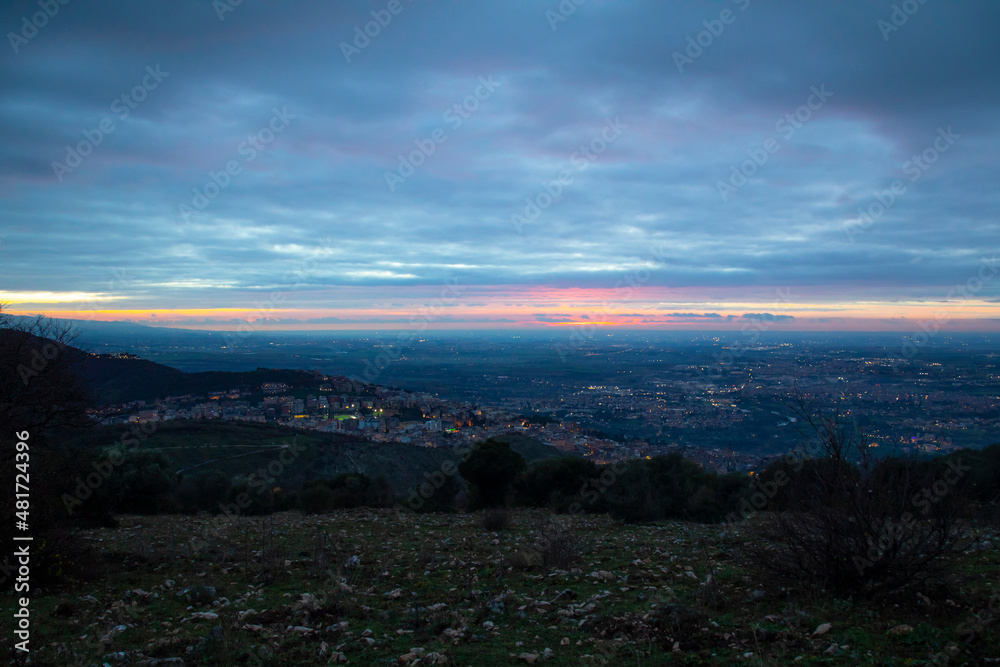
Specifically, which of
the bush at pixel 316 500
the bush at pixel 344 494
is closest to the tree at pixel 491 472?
the bush at pixel 344 494

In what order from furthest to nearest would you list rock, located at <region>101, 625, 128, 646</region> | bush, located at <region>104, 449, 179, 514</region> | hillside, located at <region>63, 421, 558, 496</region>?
1. hillside, located at <region>63, 421, 558, 496</region>
2. bush, located at <region>104, 449, 179, 514</region>
3. rock, located at <region>101, 625, 128, 646</region>

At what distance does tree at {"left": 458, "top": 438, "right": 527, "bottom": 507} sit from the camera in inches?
725

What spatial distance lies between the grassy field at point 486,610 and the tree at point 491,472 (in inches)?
352

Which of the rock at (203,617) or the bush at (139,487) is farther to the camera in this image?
the bush at (139,487)

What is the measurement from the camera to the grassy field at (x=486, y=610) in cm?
437

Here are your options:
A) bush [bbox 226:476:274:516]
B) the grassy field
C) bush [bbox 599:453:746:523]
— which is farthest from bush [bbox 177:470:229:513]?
bush [bbox 599:453:746:523]

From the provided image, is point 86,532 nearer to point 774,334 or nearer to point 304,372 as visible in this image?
point 304,372

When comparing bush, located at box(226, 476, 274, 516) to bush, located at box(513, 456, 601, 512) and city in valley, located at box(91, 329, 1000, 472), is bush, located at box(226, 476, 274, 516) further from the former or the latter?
bush, located at box(513, 456, 601, 512)

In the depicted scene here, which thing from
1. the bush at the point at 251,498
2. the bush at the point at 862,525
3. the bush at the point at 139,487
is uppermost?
the bush at the point at 862,525

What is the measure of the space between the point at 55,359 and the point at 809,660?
11.0 m

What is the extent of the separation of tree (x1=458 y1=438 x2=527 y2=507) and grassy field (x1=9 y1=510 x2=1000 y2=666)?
8.93 meters

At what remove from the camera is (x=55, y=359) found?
8.10m

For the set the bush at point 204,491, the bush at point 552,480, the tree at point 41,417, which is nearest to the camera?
the tree at point 41,417
